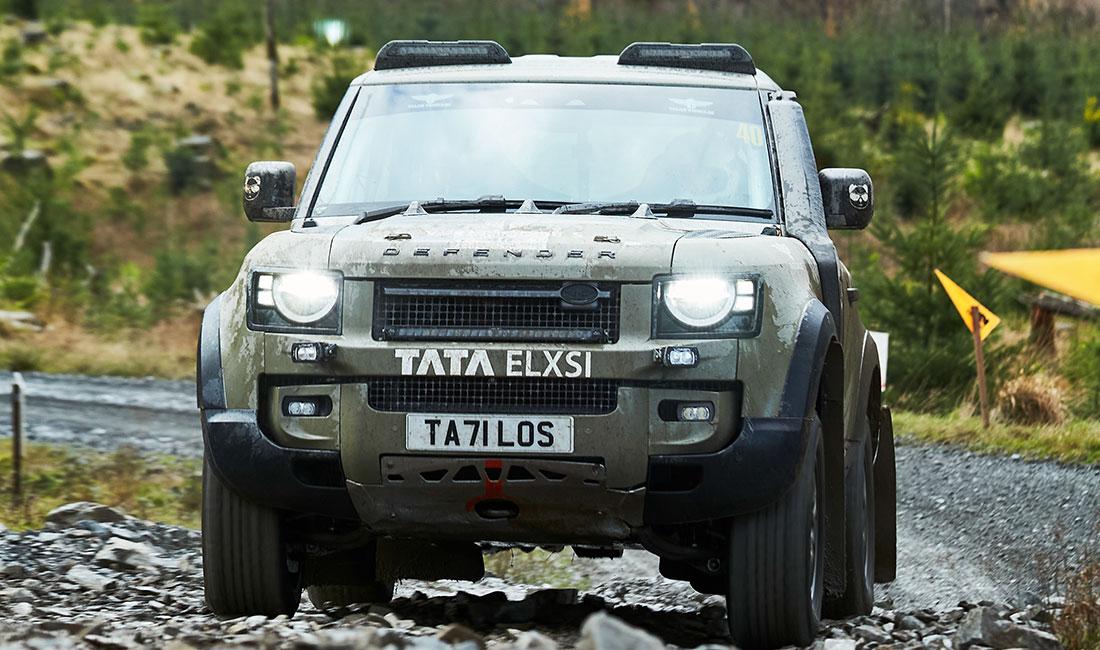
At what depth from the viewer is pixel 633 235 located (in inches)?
219

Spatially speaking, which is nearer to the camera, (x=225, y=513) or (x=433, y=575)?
(x=225, y=513)

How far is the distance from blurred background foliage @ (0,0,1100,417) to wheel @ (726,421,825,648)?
1173cm

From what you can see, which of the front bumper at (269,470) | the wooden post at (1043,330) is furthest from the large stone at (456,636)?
the wooden post at (1043,330)

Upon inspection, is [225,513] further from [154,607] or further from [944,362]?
[944,362]

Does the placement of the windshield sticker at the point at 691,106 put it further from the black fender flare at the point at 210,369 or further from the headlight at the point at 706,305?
the black fender flare at the point at 210,369

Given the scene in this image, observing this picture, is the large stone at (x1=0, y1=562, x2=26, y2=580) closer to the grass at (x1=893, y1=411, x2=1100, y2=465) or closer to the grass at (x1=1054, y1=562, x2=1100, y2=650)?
the grass at (x1=1054, y1=562, x2=1100, y2=650)

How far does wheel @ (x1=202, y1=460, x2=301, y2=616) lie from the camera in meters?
5.79

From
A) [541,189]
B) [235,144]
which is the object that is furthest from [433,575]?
[235,144]

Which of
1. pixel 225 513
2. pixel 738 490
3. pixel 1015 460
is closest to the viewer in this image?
pixel 738 490

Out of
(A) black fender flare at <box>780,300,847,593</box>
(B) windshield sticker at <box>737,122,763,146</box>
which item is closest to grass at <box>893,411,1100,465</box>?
(A) black fender flare at <box>780,300,847,593</box>

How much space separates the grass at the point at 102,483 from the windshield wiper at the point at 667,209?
4.79 m

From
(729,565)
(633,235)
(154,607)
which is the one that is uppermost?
(633,235)

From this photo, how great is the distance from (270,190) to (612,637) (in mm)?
2969

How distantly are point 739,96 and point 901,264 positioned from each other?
1126 centimetres
